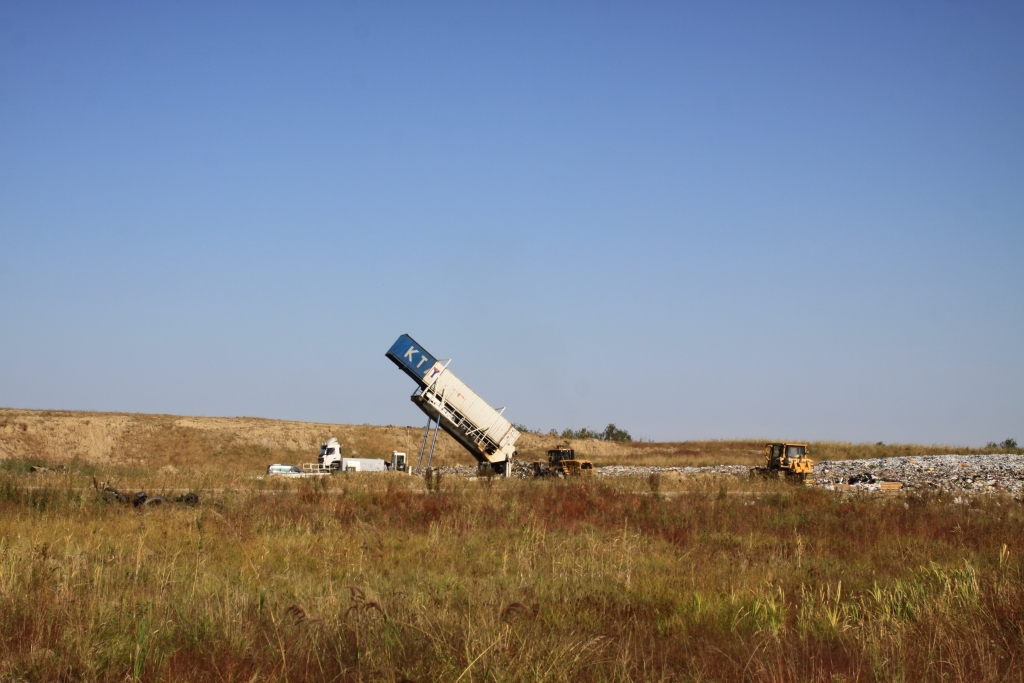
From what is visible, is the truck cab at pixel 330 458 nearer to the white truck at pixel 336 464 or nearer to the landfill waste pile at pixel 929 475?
the white truck at pixel 336 464

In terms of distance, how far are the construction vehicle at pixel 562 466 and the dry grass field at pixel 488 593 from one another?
21.5 metres

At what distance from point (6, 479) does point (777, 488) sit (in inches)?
880

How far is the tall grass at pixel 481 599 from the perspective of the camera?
19.7 feet

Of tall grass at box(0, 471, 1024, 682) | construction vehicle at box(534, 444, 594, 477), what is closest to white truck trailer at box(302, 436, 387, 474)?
construction vehicle at box(534, 444, 594, 477)

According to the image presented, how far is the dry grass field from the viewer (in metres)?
6.03

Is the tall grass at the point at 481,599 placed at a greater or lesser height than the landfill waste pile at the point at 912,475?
greater

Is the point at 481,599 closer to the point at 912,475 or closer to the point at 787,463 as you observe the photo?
the point at 787,463

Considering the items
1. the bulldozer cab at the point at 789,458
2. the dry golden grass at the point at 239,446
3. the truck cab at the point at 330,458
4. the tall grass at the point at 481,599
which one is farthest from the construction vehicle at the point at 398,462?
the tall grass at the point at 481,599

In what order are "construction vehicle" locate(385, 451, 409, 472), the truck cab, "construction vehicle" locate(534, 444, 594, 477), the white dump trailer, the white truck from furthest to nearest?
1. "construction vehicle" locate(385, 451, 409, 472)
2. the truck cab
3. the white truck
4. "construction vehicle" locate(534, 444, 594, 477)
5. the white dump trailer

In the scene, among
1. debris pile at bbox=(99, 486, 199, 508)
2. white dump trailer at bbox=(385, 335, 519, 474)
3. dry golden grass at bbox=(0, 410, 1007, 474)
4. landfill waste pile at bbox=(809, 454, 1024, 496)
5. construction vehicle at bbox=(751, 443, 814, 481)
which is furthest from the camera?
dry golden grass at bbox=(0, 410, 1007, 474)

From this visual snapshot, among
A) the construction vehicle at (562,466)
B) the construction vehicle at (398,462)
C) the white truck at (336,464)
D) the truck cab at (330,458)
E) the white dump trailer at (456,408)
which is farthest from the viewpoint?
the construction vehicle at (398,462)

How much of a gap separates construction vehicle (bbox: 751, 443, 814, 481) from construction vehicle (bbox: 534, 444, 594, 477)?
863 centimetres

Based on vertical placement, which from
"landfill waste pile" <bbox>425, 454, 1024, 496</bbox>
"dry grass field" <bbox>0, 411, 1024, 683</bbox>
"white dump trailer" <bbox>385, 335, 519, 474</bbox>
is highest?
"white dump trailer" <bbox>385, 335, 519, 474</bbox>

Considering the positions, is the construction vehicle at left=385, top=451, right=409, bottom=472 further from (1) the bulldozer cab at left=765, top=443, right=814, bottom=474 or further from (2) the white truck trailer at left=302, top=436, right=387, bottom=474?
(1) the bulldozer cab at left=765, top=443, right=814, bottom=474
